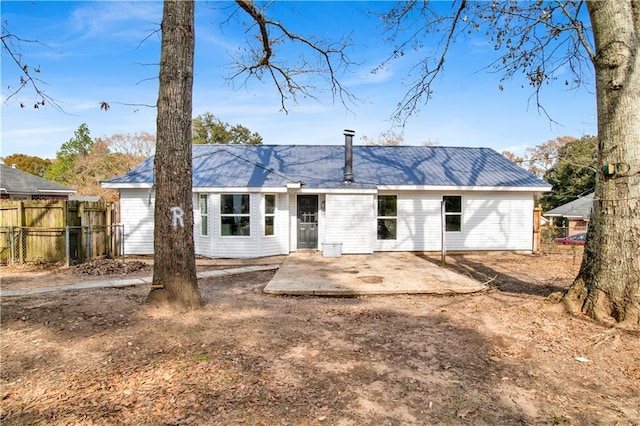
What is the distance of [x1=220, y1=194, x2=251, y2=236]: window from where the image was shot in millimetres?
11734

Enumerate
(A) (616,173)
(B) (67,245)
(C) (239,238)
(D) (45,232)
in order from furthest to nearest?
(C) (239,238)
(D) (45,232)
(B) (67,245)
(A) (616,173)

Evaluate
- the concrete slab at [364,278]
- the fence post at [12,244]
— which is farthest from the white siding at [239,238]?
the fence post at [12,244]

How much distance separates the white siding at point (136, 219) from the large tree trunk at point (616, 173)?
39.7ft

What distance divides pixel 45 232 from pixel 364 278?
30.7ft

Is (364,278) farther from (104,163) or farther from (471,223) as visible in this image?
(104,163)

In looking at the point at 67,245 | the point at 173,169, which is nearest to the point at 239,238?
the point at 67,245

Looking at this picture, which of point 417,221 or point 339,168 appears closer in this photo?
point 417,221

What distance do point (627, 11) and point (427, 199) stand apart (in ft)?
28.0

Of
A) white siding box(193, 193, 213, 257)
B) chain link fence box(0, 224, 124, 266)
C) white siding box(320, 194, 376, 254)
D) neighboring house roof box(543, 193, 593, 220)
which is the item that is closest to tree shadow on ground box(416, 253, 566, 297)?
white siding box(320, 194, 376, 254)

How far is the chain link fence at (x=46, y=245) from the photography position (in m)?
10.2

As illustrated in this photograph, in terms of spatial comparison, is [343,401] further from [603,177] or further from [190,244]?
[603,177]

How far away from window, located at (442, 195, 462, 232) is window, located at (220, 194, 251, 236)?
7.21 meters

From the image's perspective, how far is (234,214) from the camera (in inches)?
461

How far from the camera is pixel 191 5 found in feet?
18.1
